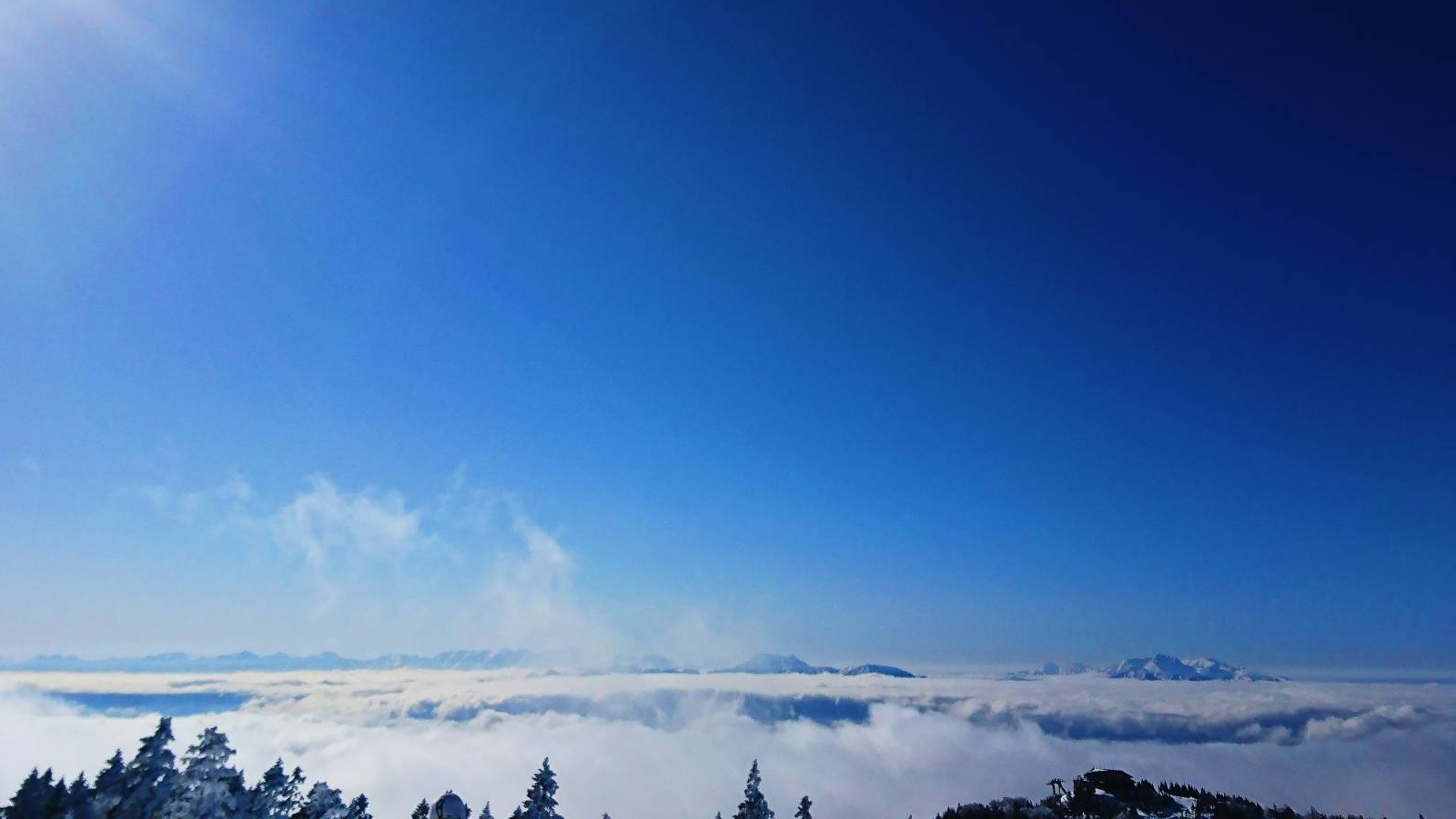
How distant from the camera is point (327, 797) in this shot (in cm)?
4272

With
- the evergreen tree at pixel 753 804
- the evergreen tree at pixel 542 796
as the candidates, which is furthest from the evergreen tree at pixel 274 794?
the evergreen tree at pixel 753 804

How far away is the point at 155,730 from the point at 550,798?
23642 mm

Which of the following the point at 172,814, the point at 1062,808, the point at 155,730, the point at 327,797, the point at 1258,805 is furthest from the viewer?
the point at 1062,808

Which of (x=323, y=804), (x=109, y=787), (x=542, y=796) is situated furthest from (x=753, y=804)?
(x=109, y=787)

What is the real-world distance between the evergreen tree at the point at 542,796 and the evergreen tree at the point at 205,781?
681 inches

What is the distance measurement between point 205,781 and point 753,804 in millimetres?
32891

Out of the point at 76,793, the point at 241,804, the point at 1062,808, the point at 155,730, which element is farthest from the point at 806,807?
the point at 76,793

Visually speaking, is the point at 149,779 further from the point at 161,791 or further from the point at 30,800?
the point at 30,800

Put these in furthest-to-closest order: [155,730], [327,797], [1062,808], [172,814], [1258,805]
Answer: [1062,808] < [1258,805] < [327,797] < [155,730] < [172,814]

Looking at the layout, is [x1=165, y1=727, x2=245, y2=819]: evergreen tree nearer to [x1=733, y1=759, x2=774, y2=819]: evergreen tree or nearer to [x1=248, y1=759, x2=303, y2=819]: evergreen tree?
[x1=248, y1=759, x2=303, y2=819]: evergreen tree

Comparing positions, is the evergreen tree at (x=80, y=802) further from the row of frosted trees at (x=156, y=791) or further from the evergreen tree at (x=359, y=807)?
the evergreen tree at (x=359, y=807)

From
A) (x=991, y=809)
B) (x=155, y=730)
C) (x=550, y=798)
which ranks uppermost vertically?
(x=155, y=730)

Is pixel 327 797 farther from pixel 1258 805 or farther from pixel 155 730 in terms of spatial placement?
pixel 1258 805

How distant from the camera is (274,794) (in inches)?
1622
